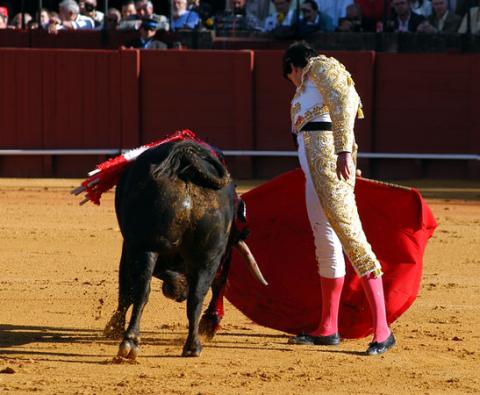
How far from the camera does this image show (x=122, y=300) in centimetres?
491

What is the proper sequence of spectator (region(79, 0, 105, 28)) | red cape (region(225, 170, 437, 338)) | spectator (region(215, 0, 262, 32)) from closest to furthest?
1. red cape (region(225, 170, 437, 338))
2. spectator (region(215, 0, 262, 32))
3. spectator (region(79, 0, 105, 28))

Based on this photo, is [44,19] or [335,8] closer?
[335,8]

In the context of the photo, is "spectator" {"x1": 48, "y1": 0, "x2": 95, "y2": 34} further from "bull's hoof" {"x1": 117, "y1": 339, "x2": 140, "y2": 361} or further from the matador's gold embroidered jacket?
"bull's hoof" {"x1": 117, "y1": 339, "x2": 140, "y2": 361}

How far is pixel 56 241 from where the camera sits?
8016 millimetres

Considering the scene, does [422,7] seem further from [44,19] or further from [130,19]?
[44,19]

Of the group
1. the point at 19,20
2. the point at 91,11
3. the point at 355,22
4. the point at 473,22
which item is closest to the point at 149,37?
the point at 91,11

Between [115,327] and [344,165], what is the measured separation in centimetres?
117

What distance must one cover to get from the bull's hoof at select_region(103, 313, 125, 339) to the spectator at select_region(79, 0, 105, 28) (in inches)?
318

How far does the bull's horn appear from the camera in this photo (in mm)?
5109

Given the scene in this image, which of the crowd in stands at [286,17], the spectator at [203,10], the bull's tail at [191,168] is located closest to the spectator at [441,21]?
the crowd in stands at [286,17]

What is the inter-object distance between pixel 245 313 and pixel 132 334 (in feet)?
3.45

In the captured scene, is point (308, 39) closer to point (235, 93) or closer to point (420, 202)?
point (235, 93)

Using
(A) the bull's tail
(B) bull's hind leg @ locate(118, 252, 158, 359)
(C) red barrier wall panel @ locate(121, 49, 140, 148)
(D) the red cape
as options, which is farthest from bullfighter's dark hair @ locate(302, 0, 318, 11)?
(B) bull's hind leg @ locate(118, 252, 158, 359)

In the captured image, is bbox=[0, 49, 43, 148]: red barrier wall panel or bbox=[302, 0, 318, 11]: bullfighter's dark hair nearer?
bbox=[302, 0, 318, 11]: bullfighter's dark hair
